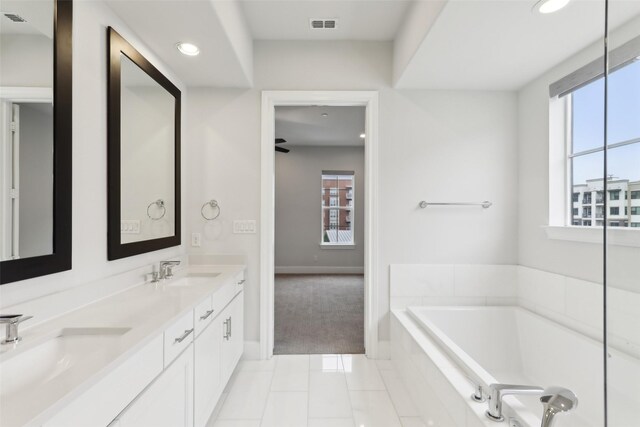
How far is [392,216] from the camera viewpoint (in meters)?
2.67

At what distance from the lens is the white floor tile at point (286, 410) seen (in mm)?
1850

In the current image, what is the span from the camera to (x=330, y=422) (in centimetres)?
185

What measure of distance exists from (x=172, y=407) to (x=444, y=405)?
1.31m

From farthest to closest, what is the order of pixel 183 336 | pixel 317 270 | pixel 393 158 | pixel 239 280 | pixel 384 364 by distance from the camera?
1. pixel 317 270
2. pixel 393 158
3. pixel 384 364
4. pixel 239 280
5. pixel 183 336

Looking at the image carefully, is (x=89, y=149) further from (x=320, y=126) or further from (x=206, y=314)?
(x=320, y=126)

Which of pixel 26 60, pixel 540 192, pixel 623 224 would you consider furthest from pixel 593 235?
pixel 26 60

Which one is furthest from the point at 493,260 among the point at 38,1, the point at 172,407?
the point at 38,1

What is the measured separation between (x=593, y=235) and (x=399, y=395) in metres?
1.66

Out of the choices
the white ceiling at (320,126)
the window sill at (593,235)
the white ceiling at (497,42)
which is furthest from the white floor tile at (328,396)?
the white ceiling at (320,126)

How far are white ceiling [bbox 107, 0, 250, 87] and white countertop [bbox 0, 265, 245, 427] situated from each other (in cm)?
153

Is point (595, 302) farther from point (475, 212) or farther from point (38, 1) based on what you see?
point (38, 1)

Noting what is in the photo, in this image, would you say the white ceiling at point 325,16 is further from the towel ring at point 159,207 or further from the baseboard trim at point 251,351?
the baseboard trim at point 251,351

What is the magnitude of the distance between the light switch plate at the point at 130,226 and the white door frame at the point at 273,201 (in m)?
0.97

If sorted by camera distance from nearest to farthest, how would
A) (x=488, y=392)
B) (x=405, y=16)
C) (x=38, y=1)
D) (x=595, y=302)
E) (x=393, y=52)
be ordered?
(x=38, y=1) → (x=488, y=392) → (x=595, y=302) → (x=405, y=16) → (x=393, y=52)
